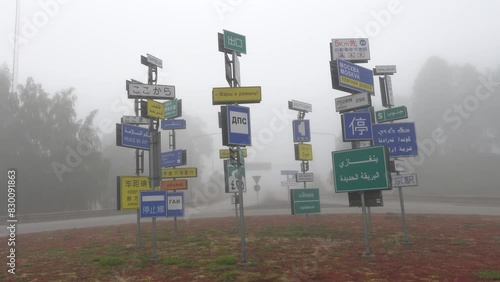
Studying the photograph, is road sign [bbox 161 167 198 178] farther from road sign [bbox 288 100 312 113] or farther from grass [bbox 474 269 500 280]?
grass [bbox 474 269 500 280]

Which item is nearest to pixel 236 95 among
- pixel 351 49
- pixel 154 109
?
pixel 154 109

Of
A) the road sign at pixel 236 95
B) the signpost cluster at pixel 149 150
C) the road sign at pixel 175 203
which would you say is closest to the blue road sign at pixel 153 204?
the signpost cluster at pixel 149 150

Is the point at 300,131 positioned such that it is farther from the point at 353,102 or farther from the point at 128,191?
the point at 128,191

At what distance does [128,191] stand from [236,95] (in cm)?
496

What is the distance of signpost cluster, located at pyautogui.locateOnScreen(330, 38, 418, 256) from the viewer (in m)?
9.49

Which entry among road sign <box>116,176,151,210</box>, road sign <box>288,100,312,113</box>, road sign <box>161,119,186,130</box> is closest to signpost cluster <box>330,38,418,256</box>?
road sign <box>288,100,312,113</box>

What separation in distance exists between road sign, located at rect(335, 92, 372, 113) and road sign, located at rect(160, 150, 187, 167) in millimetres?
6802

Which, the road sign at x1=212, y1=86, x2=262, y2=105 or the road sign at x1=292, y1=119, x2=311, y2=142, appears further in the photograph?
the road sign at x1=292, y1=119, x2=311, y2=142

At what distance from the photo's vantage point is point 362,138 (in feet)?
32.7

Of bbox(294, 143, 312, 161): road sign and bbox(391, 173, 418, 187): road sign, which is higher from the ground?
bbox(294, 143, 312, 161): road sign

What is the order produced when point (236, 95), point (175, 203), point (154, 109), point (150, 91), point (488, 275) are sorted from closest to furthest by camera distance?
point (488, 275) → point (236, 95) → point (154, 109) → point (150, 91) → point (175, 203)

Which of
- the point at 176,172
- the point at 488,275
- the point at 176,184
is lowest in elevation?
the point at 488,275

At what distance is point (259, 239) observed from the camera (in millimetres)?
12758

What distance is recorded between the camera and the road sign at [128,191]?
1152 cm
